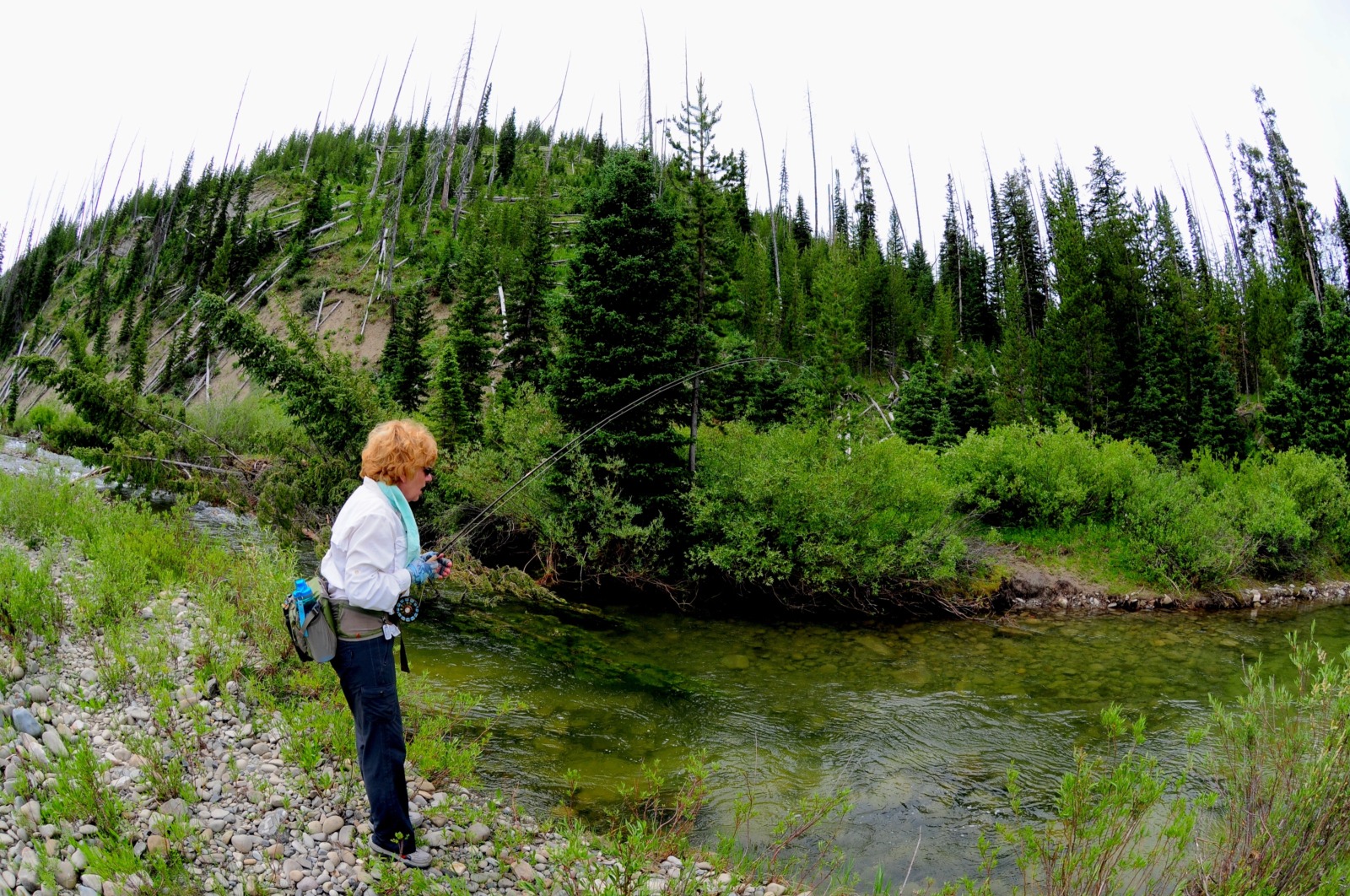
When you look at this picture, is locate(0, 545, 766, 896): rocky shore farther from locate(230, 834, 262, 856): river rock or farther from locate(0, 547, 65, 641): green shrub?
locate(0, 547, 65, 641): green shrub

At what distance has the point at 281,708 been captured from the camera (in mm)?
5672

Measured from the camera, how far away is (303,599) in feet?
13.3

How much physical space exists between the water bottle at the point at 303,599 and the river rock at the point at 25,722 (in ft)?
8.11

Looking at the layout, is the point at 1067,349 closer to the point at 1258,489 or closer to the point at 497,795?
the point at 1258,489

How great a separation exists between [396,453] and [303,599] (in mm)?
943

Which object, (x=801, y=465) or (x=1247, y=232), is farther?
(x=1247, y=232)

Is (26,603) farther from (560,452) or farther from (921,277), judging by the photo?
(921,277)

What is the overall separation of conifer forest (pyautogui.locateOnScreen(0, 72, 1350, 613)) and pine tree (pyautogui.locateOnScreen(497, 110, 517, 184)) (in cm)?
486

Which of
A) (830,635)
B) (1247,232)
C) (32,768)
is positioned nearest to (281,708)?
(32,768)

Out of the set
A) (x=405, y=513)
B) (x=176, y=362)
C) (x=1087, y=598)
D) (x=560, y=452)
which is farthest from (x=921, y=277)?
(x=405, y=513)

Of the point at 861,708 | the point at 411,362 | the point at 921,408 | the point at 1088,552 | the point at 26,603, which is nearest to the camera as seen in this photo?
the point at 26,603

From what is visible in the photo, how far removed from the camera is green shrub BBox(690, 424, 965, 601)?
653 inches

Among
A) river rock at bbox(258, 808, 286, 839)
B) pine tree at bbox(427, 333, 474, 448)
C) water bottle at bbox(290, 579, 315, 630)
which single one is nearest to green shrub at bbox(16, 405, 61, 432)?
pine tree at bbox(427, 333, 474, 448)

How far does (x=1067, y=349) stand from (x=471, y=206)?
47.0 meters
